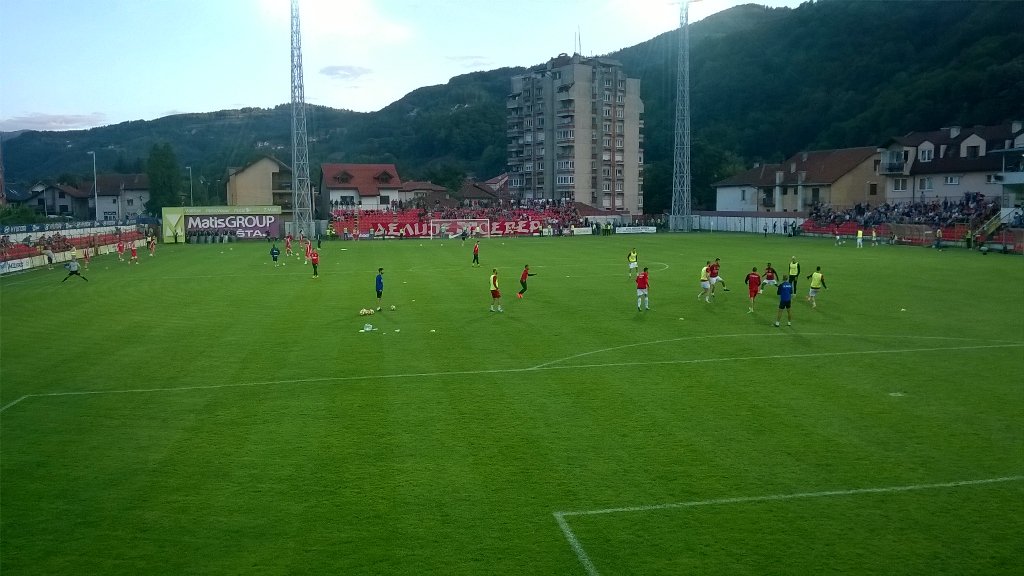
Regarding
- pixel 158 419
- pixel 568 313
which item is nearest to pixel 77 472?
pixel 158 419

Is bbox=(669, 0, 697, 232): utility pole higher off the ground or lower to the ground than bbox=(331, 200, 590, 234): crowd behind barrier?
higher

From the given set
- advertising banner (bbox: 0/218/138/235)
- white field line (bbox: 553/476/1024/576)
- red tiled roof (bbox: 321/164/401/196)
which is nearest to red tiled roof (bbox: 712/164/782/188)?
red tiled roof (bbox: 321/164/401/196)

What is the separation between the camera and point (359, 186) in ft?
364

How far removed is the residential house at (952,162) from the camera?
242ft

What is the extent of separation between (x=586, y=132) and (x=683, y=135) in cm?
2637

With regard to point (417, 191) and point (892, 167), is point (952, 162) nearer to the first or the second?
point (892, 167)

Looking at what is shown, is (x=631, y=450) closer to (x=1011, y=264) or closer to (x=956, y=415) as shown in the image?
(x=956, y=415)

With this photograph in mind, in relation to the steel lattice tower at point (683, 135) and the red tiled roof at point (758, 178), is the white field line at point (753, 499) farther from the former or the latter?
the red tiled roof at point (758, 178)

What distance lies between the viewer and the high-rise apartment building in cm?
12538

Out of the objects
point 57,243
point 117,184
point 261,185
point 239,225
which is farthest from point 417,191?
point 57,243

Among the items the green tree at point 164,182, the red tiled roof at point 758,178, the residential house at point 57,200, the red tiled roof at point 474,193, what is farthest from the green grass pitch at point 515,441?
the residential house at point 57,200

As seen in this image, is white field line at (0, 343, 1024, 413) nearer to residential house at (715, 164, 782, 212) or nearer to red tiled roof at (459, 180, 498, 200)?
residential house at (715, 164, 782, 212)

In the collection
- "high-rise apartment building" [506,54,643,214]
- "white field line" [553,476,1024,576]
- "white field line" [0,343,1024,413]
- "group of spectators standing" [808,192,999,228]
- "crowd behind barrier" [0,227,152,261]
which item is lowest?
"white field line" [553,476,1024,576]

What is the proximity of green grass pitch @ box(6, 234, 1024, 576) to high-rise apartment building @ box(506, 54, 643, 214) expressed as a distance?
323 ft
